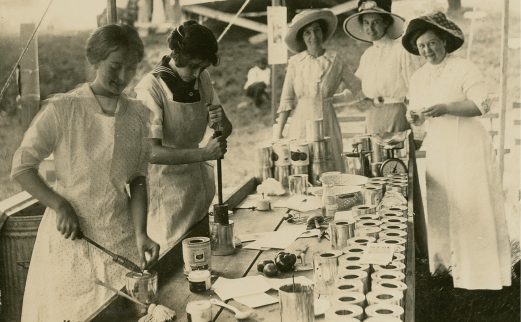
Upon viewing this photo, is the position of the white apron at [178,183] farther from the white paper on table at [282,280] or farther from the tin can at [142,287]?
the tin can at [142,287]

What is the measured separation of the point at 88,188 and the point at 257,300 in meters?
0.80

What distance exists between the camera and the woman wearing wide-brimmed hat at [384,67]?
3.94m

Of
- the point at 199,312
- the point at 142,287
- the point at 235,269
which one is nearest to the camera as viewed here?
the point at 199,312

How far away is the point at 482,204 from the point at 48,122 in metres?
2.58

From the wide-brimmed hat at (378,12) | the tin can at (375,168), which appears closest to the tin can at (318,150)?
the tin can at (375,168)

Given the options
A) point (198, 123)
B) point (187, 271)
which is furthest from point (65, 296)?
point (198, 123)

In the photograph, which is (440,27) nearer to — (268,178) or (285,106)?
(285,106)

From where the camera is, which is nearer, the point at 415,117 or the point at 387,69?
the point at 415,117

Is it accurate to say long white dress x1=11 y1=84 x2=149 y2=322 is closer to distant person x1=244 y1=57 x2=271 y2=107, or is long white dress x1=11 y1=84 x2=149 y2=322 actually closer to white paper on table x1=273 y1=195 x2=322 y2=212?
white paper on table x1=273 y1=195 x2=322 y2=212

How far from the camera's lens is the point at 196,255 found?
1.84 m

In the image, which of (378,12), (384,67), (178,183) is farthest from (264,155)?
(378,12)

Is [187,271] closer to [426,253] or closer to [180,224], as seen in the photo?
[180,224]

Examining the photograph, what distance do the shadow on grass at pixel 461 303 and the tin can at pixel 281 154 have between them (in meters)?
1.11

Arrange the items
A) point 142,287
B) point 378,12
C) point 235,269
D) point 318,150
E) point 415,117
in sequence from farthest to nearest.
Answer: point 378,12
point 415,117
point 318,150
point 235,269
point 142,287
